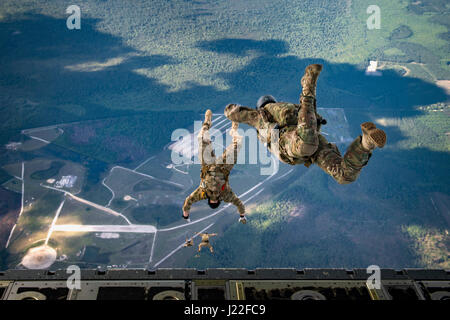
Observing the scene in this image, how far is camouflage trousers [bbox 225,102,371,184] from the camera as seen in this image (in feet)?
48.6

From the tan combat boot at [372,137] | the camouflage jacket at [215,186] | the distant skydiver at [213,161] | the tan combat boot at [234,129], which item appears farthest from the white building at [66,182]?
the tan combat boot at [372,137]

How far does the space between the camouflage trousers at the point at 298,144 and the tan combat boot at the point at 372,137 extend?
1.82 feet

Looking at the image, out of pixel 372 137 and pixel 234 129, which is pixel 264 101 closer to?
pixel 234 129

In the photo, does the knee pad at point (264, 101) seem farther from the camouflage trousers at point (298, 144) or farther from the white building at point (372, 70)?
the white building at point (372, 70)

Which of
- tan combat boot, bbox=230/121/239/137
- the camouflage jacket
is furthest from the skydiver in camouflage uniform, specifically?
the camouflage jacket

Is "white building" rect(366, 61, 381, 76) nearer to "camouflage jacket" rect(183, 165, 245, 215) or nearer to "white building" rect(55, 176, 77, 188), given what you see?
"white building" rect(55, 176, 77, 188)

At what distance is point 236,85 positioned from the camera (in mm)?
83438

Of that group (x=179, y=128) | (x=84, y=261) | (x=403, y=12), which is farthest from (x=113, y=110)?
(x=403, y=12)

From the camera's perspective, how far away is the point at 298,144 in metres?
15.8

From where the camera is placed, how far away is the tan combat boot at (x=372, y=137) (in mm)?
12930

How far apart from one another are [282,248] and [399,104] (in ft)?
167

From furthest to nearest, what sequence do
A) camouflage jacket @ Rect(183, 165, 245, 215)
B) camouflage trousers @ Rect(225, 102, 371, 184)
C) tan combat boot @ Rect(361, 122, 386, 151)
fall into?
camouflage jacket @ Rect(183, 165, 245, 215) → camouflage trousers @ Rect(225, 102, 371, 184) → tan combat boot @ Rect(361, 122, 386, 151)

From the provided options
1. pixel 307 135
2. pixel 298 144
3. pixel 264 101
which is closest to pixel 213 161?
pixel 264 101

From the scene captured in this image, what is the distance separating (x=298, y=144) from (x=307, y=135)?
0.58 m
